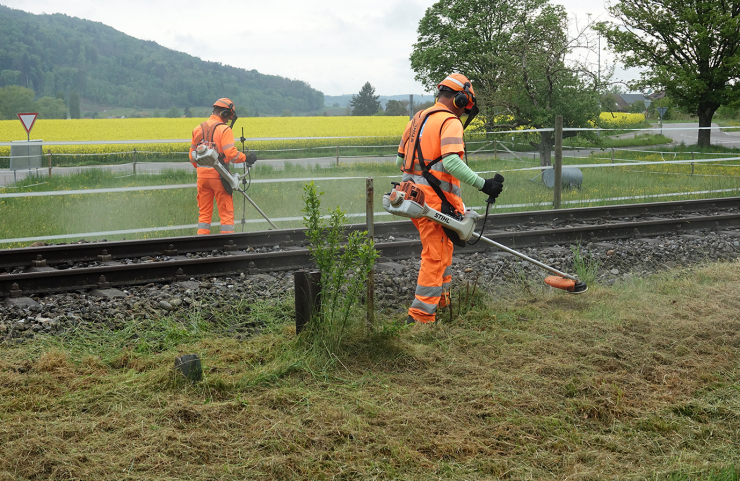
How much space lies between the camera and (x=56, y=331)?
16.2ft

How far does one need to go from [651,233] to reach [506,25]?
25.4 meters

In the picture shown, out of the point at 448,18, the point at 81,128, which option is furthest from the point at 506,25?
the point at 81,128

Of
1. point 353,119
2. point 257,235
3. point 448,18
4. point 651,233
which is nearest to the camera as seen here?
point 257,235

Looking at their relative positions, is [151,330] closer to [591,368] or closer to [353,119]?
[591,368]

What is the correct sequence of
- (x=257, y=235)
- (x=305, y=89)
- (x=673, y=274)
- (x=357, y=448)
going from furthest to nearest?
(x=305, y=89) → (x=257, y=235) → (x=673, y=274) → (x=357, y=448)

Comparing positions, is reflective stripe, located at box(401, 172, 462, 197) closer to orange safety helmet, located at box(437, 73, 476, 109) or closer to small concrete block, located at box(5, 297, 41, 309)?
orange safety helmet, located at box(437, 73, 476, 109)

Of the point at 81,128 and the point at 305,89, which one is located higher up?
the point at 305,89

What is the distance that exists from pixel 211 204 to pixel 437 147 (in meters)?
4.82

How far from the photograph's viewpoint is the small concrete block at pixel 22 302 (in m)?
5.57

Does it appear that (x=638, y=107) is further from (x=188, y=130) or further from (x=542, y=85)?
(x=542, y=85)

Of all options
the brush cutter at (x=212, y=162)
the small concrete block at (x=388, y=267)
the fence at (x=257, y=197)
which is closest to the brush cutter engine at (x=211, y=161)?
the brush cutter at (x=212, y=162)

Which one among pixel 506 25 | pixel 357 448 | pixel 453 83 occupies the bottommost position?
pixel 357 448

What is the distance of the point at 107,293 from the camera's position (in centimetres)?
600

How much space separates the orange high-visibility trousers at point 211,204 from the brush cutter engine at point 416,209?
4431 mm
